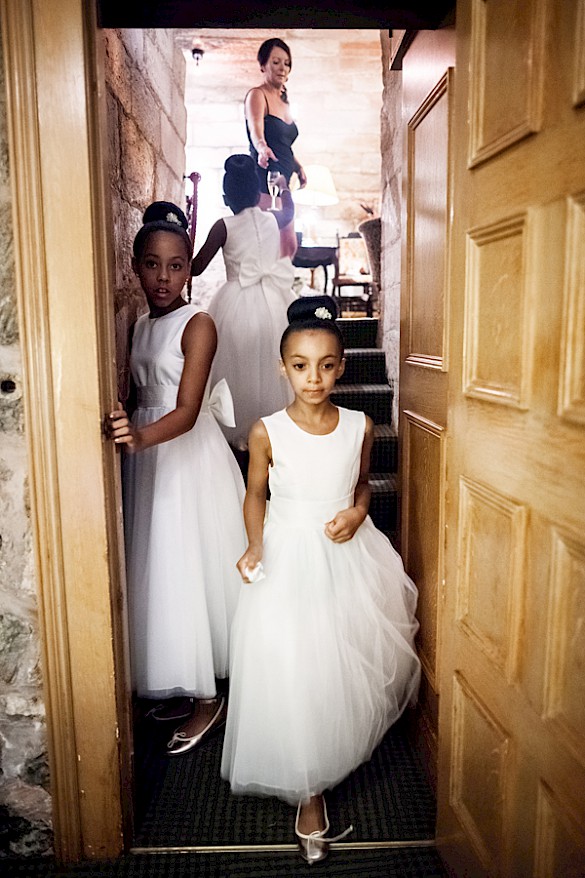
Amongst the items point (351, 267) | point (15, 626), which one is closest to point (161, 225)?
point (15, 626)

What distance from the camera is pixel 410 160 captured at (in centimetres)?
210

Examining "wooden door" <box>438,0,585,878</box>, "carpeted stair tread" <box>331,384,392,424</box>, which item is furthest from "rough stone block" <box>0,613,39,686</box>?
"carpeted stair tread" <box>331,384,392,424</box>

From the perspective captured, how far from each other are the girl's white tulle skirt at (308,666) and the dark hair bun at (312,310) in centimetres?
63

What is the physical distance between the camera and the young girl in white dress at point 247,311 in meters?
3.09

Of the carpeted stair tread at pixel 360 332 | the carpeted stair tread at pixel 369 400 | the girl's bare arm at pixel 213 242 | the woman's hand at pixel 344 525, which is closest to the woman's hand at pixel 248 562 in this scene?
the woman's hand at pixel 344 525

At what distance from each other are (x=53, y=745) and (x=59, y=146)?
1423 mm

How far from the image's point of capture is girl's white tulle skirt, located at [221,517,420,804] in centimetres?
184

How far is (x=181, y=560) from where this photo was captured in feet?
7.16

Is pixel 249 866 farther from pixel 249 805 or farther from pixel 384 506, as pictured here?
pixel 384 506

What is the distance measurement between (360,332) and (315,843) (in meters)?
3.46

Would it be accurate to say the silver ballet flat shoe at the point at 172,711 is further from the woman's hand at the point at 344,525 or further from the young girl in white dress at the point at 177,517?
the woman's hand at the point at 344,525

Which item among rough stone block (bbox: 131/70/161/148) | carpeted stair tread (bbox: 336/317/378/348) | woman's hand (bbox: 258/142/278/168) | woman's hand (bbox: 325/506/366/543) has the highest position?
woman's hand (bbox: 258/142/278/168)

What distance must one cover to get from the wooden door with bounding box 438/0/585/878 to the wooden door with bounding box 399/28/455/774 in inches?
8.2

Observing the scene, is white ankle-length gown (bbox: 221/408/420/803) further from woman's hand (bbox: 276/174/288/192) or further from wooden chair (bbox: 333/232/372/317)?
wooden chair (bbox: 333/232/372/317)
